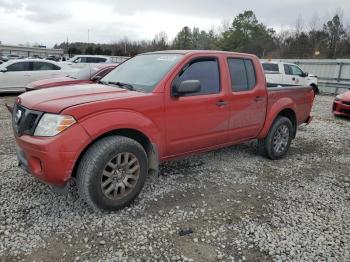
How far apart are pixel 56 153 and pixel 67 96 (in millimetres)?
753

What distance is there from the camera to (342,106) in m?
10.6

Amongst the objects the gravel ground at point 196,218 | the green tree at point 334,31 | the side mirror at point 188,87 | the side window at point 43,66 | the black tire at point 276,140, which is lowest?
the gravel ground at point 196,218

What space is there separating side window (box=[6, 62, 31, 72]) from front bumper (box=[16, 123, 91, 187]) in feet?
37.4

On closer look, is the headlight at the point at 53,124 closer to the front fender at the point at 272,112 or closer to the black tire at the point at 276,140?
the front fender at the point at 272,112

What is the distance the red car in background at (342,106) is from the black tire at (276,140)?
17.6 ft

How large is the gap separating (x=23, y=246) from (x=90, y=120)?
4.39ft

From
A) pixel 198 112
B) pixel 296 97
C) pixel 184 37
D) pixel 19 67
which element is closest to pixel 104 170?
pixel 198 112

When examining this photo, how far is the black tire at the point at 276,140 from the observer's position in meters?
5.84

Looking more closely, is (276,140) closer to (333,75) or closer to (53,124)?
(53,124)

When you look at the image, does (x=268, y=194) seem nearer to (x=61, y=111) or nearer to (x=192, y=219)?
(x=192, y=219)

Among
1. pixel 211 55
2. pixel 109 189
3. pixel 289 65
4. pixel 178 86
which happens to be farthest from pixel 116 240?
pixel 289 65

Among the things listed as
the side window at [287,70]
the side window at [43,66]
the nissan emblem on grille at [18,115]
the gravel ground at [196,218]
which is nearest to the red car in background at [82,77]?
the gravel ground at [196,218]

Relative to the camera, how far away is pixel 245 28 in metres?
62.8

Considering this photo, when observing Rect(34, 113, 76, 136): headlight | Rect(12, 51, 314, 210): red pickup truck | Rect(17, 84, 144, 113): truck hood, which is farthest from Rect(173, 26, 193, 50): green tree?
Rect(34, 113, 76, 136): headlight
